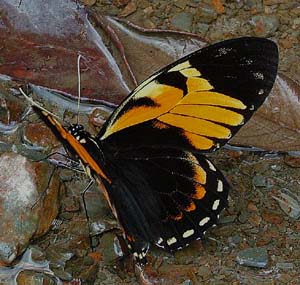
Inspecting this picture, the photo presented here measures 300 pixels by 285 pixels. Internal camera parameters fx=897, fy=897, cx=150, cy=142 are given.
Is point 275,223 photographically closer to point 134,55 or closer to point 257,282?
point 257,282

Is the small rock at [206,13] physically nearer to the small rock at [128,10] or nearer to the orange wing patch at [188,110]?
the small rock at [128,10]

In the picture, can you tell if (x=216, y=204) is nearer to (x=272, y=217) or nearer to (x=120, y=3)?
(x=272, y=217)

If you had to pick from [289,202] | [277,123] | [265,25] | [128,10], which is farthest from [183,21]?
[289,202]

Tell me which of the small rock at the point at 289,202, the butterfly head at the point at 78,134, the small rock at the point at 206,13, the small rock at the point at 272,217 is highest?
the butterfly head at the point at 78,134

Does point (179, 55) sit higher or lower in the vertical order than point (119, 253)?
higher

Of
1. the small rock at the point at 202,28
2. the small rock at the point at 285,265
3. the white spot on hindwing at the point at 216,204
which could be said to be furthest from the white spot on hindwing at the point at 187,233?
the small rock at the point at 202,28

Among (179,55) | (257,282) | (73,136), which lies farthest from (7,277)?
(179,55)
